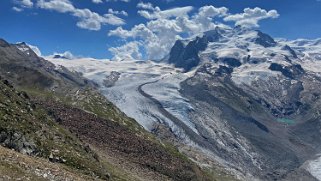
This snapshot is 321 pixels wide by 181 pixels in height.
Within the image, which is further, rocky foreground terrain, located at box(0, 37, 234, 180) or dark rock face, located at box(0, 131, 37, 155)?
dark rock face, located at box(0, 131, 37, 155)

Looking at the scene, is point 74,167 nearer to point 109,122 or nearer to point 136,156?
point 136,156

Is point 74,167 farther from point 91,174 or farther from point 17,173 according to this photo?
point 17,173

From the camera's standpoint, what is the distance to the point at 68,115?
147 metres

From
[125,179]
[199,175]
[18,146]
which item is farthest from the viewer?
[199,175]

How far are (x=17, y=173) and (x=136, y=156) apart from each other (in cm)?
7860

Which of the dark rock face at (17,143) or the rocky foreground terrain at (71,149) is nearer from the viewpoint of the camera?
the rocky foreground terrain at (71,149)

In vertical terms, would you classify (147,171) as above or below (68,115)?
below

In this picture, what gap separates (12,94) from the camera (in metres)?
90.7

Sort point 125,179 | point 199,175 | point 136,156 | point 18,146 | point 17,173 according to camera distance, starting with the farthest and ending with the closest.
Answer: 1. point 199,175
2. point 136,156
3. point 125,179
4. point 18,146
5. point 17,173

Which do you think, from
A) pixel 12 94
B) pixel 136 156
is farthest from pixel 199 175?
pixel 12 94

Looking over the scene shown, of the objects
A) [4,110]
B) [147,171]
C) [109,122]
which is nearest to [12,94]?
[4,110]

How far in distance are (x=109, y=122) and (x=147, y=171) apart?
43470 millimetres

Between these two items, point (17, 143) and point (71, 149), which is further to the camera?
point (71, 149)

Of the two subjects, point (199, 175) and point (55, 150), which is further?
point (199, 175)
